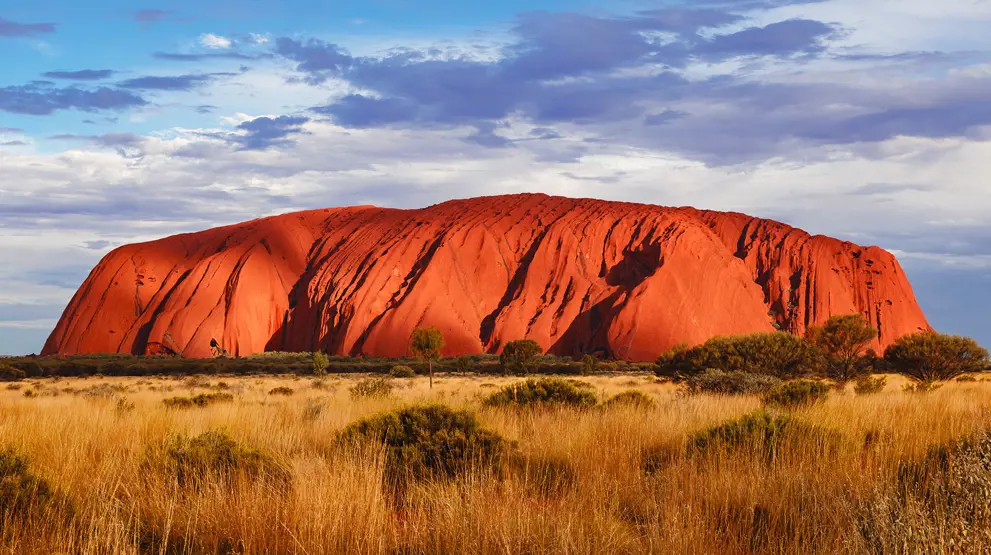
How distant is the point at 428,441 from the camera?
805cm

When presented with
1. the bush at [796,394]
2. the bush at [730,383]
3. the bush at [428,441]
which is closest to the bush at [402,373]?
the bush at [730,383]

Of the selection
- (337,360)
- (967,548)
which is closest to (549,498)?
(967,548)

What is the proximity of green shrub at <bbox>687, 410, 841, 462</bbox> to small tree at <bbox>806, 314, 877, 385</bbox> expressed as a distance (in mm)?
29014

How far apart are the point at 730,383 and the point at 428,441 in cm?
1426

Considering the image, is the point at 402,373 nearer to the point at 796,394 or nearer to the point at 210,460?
the point at 796,394

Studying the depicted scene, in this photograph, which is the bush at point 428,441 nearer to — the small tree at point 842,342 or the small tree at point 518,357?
the small tree at point 842,342

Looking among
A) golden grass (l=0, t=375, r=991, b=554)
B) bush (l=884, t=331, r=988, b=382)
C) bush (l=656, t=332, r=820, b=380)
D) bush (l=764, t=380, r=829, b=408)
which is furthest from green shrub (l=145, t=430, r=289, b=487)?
bush (l=884, t=331, r=988, b=382)

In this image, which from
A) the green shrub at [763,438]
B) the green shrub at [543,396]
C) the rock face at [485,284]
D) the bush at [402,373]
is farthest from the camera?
the rock face at [485,284]

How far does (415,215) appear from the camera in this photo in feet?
293

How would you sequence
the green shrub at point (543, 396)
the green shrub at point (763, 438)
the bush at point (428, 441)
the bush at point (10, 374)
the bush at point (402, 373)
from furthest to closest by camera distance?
the bush at point (10, 374) → the bush at point (402, 373) → the green shrub at point (543, 396) → the bush at point (428, 441) → the green shrub at point (763, 438)

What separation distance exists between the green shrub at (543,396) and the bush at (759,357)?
17.9 m

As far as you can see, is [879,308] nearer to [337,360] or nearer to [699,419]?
[337,360]

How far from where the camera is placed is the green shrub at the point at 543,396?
515 inches

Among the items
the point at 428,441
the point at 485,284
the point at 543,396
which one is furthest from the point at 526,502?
the point at 485,284
